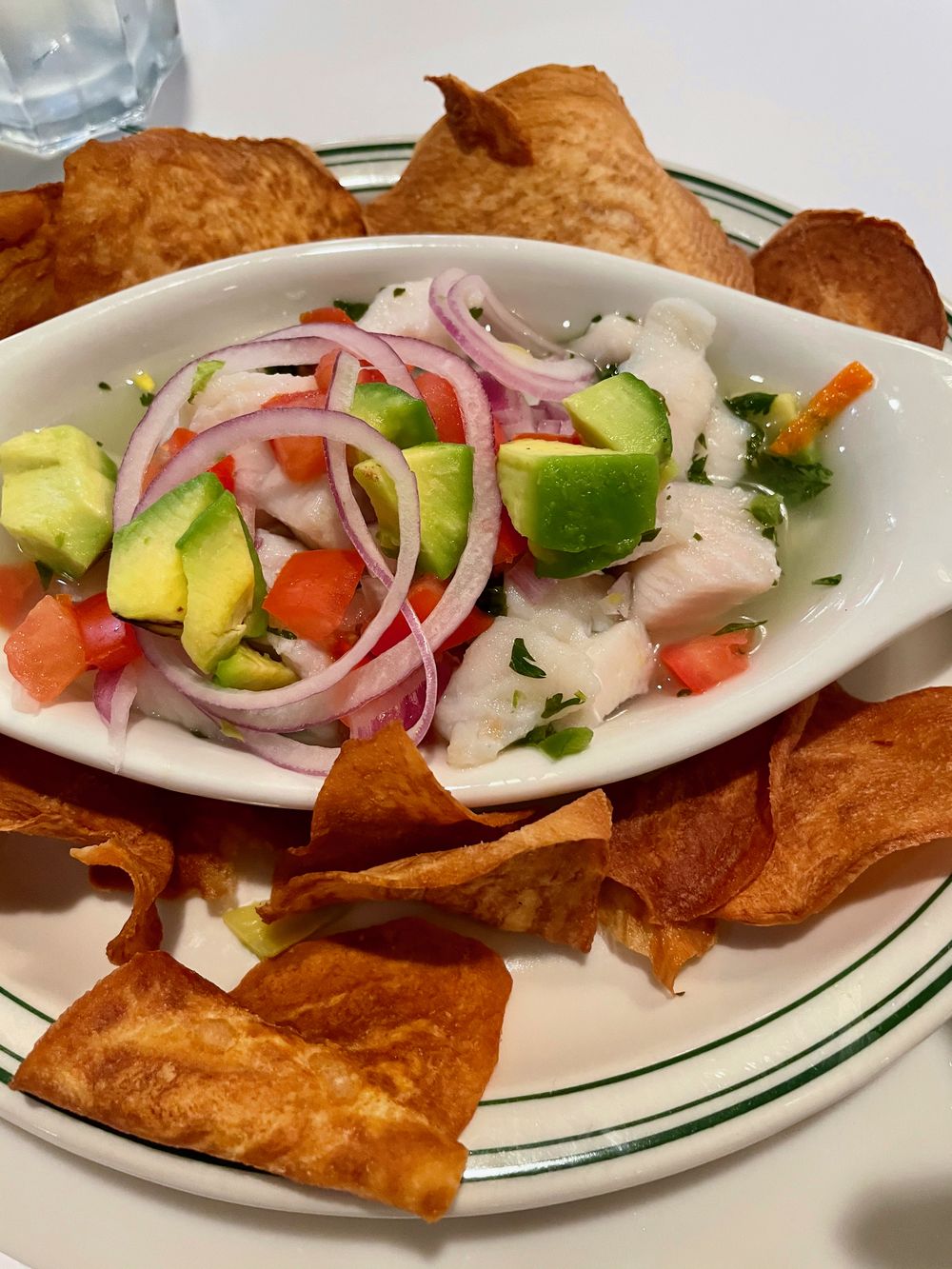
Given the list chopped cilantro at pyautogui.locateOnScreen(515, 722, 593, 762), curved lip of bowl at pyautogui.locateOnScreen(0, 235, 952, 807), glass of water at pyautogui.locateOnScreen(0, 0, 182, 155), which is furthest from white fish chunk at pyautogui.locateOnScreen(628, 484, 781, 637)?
glass of water at pyautogui.locateOnScreen(0, 0, 182, 155)

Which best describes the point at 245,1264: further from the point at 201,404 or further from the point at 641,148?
the point at 641,148

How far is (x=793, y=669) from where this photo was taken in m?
1.25

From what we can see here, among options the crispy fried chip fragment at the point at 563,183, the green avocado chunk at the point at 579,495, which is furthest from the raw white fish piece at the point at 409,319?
the green avocado chunk at the point at 579,495

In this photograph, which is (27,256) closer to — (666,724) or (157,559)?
(157,559)

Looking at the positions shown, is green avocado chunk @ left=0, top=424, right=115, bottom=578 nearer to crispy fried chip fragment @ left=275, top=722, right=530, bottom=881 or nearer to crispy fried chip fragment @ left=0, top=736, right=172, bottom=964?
crispy fried chip fragment @ left=0, top=736, right=172, bottom=964

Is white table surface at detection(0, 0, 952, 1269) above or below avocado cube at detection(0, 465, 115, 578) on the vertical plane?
above

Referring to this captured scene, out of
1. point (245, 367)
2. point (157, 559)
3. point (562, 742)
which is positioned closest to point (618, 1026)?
point (562, 742)

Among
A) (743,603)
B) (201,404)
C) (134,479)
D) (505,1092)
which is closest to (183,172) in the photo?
(201,404)

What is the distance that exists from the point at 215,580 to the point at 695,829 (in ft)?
2.31

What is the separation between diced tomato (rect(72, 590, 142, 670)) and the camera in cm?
126

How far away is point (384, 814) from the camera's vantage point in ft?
3.73

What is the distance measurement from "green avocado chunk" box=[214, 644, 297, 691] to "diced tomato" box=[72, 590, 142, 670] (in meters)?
0.14

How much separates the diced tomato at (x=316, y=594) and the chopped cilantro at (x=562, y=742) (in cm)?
30

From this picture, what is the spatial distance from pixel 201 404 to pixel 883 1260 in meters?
1.40
